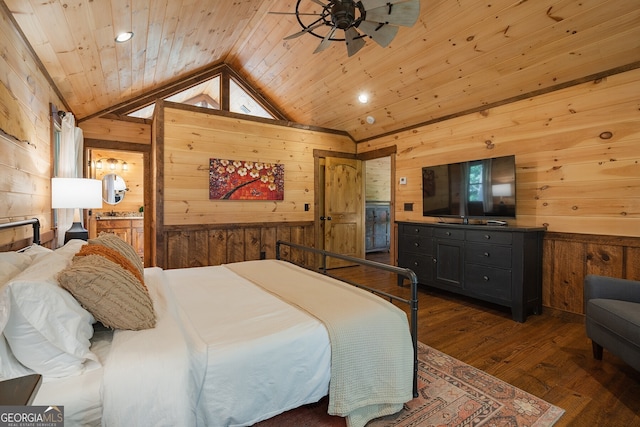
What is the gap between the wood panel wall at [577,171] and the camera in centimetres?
280

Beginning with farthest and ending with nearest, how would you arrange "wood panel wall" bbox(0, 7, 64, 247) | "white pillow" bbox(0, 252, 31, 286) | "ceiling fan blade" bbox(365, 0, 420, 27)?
"ceiling fan blade" bbox(365, 0, 420, 27) → "wood panel wall" bbox(0, 7, 64, 247) → "white pillow" bbox(0, 252, 31, 286)

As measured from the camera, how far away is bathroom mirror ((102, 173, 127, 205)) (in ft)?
20.6

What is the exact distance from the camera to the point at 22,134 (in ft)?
7.35

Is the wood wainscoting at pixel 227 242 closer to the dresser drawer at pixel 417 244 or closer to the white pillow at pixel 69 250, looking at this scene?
the dresser drawer at pixel 417 244

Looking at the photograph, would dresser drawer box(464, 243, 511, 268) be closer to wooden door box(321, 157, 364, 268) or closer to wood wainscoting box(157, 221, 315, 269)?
wooden door box(321, 157, 364, 268)

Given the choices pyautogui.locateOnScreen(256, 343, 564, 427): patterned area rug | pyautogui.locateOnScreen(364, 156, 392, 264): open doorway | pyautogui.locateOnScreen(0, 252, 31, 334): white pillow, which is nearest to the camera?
pyautogui.locateOnScreen(0, 252, 31, 334): white pillow

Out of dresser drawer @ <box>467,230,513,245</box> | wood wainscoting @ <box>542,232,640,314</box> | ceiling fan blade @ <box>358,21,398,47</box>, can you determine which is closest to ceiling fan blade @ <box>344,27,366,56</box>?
ceiling fan blade @ <box>358,21,398,47</box>

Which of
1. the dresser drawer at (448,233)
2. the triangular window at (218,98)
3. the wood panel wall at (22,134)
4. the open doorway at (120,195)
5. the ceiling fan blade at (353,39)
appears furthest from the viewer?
the open doorway at (120,195)

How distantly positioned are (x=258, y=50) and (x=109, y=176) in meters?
4.20

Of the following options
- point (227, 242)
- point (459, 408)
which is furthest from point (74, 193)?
point (459, 408)

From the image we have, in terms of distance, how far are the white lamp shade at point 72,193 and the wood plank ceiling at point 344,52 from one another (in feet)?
3.35

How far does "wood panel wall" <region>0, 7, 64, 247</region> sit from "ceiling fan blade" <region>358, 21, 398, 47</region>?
228cm

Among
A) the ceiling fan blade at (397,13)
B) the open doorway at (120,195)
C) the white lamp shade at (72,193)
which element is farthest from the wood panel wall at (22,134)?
the open doorway at (120,195)

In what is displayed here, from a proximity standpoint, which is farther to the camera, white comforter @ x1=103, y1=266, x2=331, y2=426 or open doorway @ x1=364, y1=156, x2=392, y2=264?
open doorway @ x1=364, y1=156, x2=392, y2=264
